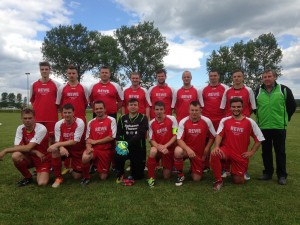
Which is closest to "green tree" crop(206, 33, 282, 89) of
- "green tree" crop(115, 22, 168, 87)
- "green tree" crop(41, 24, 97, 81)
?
"green tree" crop(115, 22, 168, 87)

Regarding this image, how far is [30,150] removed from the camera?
226 inches

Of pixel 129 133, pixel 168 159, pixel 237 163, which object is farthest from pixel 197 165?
pixel 129 133

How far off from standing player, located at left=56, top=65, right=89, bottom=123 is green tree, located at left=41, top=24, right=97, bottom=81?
47.1 metres

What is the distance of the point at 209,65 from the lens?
58.3 m

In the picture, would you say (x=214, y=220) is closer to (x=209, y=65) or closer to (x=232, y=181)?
(x=232, y=181)

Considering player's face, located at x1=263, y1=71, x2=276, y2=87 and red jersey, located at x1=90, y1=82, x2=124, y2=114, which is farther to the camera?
red jersey, located at x1=90, y1=82, x2=124, y2=114

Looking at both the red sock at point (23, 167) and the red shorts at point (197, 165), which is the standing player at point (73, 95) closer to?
the red sock at point (23, 167)

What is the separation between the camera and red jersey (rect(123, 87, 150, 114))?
24.1 ft

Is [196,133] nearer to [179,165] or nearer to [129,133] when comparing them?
[179,165]

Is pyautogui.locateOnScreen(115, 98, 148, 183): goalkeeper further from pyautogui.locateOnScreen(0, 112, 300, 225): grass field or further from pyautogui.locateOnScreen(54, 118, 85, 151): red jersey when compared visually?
pyautogui.locateOnScreen(54, 118, 85, 151): red jersey

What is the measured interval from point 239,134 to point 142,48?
49687 mm

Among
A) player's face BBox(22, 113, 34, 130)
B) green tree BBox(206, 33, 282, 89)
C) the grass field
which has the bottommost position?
the grass field

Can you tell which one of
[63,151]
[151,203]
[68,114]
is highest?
[68,114]

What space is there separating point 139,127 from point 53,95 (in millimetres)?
2125
